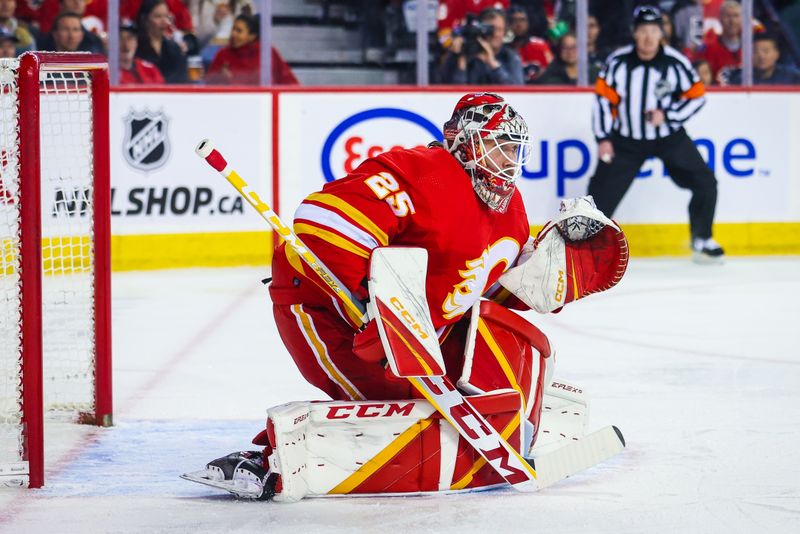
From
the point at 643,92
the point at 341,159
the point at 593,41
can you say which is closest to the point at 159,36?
the point at 341,159

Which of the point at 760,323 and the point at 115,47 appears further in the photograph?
the point at 115,47

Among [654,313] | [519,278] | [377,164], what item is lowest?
[654,313]

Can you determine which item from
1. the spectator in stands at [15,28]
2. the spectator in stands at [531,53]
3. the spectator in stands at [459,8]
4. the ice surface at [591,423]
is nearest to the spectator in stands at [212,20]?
the spectator in stands at [15,28]

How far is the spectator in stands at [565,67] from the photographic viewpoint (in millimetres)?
7066

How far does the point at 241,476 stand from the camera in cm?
271

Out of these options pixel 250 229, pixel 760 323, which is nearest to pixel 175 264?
pixel 250 229

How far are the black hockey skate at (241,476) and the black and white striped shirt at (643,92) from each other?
4.41 m

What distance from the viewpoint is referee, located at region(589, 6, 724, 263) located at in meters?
6.86

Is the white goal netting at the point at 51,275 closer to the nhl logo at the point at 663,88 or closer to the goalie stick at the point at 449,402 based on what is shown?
the goalie stick at the point at 449,402

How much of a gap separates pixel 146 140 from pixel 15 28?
29.5 inches

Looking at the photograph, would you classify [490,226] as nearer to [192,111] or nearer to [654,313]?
[654,313]

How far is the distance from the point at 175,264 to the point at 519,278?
12.3 feet

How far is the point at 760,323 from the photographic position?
16.7ft

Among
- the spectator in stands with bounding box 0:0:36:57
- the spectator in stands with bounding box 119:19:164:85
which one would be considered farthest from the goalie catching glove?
the spectator in stands with bounding box 0:0:36:57
